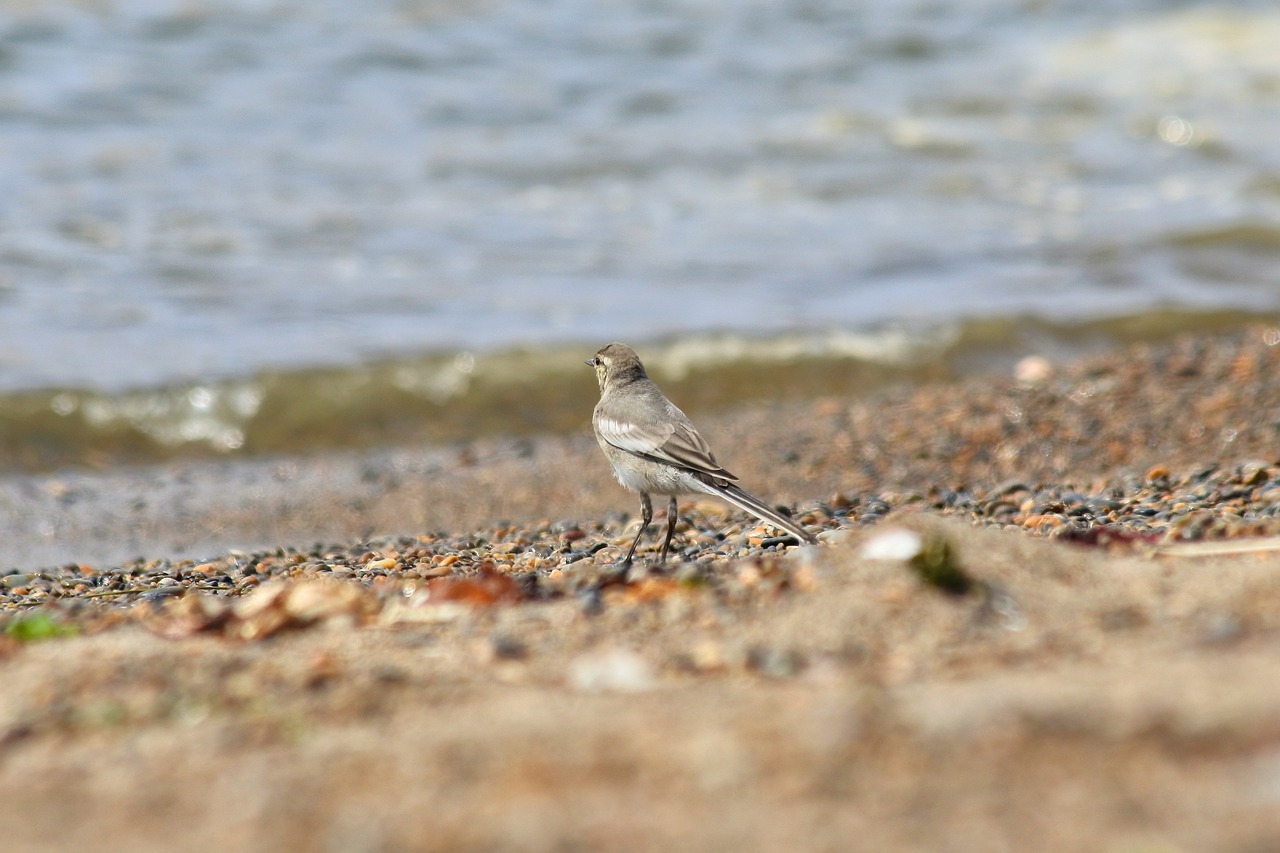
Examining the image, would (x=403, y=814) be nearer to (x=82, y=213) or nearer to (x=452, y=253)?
(x=452, y=253)

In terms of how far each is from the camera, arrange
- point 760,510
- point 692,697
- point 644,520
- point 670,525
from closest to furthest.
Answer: point 692,697 → point 760,510 → point 670,525 → point 644,520

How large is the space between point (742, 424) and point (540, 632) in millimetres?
5492

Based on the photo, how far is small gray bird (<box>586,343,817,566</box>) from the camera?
588 centimetres

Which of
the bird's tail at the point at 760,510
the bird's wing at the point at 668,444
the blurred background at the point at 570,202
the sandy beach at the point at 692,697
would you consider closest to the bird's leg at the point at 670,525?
the sandy beach at the point at 692,697

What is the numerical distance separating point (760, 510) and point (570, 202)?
9.01 metres

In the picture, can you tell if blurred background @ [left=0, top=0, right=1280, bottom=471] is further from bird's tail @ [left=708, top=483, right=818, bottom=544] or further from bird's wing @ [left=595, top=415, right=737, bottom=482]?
bird's tail @ [left=708, top=483, right=818, bottom=544]

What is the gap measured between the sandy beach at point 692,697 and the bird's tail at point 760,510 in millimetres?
199

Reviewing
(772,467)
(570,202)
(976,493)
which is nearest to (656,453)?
(976,493)

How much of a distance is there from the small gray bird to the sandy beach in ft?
0.77

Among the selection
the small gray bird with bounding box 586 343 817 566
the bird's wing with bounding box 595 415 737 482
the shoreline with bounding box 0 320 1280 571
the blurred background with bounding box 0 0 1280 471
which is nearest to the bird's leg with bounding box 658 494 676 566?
the small gray bird with bounding box 586 343 817 566

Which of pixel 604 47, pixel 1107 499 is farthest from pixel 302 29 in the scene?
pixel 1107 499

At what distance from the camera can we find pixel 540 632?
4.20 meters

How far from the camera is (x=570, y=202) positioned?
14.2 metres

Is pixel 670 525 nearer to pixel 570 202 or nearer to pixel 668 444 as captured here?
pixel 668 444
